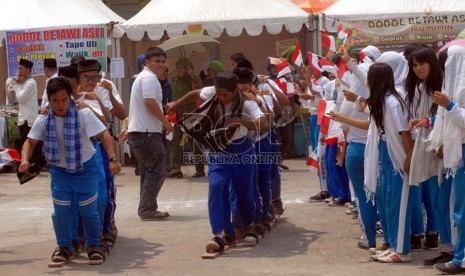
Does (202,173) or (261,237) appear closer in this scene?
(261,237)

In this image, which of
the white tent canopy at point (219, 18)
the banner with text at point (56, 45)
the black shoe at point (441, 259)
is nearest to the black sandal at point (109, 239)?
the black shoe at point (441, 259)

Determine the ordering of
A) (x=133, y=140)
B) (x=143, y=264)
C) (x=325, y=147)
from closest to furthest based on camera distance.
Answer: (x=143, y=264) → (x=133, y=140) → (x=325, y=147)

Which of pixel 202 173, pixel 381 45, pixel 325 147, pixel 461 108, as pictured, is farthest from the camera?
pixel 381 45

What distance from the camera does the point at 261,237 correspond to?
32.3ft

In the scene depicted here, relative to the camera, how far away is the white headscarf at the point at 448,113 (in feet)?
23.9

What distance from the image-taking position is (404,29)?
17328 mm

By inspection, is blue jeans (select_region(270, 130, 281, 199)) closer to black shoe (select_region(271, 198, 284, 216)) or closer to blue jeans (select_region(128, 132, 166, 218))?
black shoe (select_region(271, 198, 284, 216))

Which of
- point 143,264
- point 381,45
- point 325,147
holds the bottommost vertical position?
point 143,264

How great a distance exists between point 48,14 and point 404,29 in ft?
20.8

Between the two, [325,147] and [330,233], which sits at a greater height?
[325,147]

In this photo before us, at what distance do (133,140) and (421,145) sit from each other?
4.20 metres

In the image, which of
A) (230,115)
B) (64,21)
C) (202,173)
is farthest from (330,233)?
(64,21)

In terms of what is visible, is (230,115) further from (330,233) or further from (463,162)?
(463,162)

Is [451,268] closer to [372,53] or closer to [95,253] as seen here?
[95,253]
